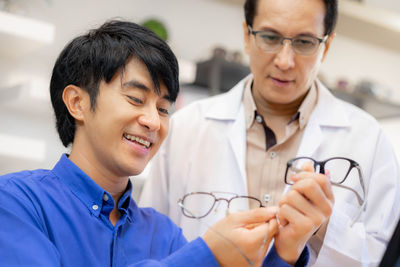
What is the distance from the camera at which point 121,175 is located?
0.99 meters

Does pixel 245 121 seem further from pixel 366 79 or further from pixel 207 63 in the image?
pixel 366 79

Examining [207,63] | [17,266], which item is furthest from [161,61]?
[207,63]

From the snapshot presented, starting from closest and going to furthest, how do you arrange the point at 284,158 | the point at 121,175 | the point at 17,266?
the point at 17,266 < the point at 121,175 < the point at 284,158

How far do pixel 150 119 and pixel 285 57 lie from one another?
1.79 ft

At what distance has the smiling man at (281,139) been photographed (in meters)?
1.34

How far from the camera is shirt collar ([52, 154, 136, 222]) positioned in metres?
0.94

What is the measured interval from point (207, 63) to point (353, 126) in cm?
121

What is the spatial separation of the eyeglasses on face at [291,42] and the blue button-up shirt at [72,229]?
0.62 meters

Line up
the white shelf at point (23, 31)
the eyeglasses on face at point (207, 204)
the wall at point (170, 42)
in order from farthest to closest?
the wall at point (170, 42), the white shelf at point (23, 31), the eyeglasses on face at point (207, 204)

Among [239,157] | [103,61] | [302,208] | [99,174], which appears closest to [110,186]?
[99,174]

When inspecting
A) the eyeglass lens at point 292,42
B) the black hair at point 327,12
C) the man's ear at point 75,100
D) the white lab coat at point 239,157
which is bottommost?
the white lab coat at point 239,157

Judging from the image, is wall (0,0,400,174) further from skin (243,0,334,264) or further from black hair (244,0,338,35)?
skin (243,0,334,264)

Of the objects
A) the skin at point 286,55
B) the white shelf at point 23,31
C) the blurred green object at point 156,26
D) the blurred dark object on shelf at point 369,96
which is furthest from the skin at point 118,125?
the blurred dark object on shelf at point 369,96

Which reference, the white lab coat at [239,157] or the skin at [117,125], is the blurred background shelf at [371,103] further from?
the skin at [117,125]
